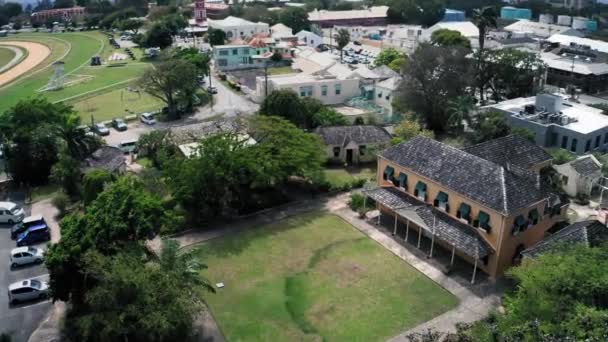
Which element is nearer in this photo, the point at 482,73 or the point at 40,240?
the point at 40,240

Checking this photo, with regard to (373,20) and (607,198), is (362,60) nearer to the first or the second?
(373,20)

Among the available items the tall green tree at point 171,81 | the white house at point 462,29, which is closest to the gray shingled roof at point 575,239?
the tall green tree at point 171,81

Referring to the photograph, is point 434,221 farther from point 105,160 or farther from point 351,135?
point 105,160

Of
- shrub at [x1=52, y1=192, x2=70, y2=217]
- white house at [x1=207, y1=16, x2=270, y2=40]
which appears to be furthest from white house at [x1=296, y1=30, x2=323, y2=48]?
shrub at [x1=52, y1=192, x2=70, y2=217]

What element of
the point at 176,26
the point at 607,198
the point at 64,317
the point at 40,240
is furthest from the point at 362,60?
the point at 64,317

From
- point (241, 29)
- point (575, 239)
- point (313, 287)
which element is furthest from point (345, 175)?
point (241, 29)
